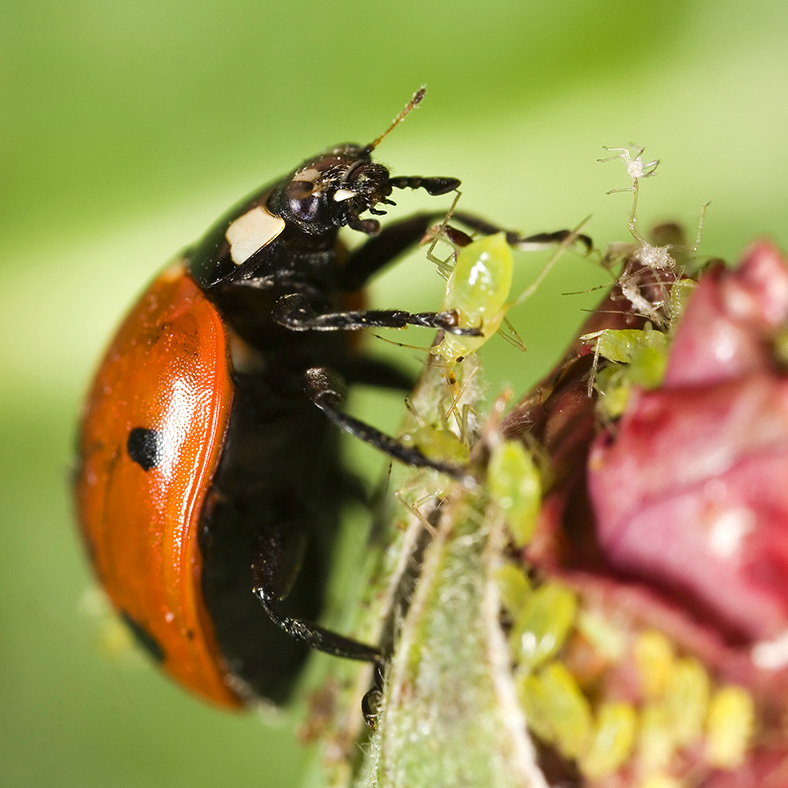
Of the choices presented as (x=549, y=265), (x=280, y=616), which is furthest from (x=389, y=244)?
(x=280, y=616)

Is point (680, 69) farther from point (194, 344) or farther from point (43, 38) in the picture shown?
point (43, 38)

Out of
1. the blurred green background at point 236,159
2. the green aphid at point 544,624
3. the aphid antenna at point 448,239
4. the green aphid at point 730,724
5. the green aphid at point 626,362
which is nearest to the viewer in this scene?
the green aphid at point 730,724

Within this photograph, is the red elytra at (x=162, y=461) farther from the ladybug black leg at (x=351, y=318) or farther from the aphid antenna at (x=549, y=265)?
the aphid antenna at (x=549, y=265)

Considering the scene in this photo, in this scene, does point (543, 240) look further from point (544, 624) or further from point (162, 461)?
point (544, 624)

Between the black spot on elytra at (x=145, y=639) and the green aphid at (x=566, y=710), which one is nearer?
the green aphid at (x=566, y=710)

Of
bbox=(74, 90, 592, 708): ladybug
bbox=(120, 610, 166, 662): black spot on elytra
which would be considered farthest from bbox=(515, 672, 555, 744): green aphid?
bbox=(120, 610, 166, 662): black spot on elytra

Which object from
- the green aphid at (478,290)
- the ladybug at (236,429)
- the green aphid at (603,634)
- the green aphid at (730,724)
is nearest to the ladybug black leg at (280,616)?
the ladybug at (236,429)

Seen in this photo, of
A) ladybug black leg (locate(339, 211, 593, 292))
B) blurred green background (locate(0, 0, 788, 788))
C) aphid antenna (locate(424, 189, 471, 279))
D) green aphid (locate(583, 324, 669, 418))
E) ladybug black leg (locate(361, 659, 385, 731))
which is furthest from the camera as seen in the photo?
blurred green background (locate(0, 0, 788, 788))

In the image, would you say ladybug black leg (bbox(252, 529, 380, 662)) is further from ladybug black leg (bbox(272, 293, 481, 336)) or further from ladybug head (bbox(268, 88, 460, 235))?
ladybug head (bbox(268, 88, 460, 235))

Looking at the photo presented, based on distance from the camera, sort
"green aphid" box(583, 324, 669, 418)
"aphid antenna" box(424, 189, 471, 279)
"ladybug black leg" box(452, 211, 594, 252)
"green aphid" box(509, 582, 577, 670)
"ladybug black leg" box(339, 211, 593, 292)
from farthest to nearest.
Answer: "ladybug black leg" box(339, 211, 593, 292), "ladybug black leg" box(452, 211, 594, 252), "aphid antenna" box(424, 189, 471, 279), "green aphid" box(583, 324, 669, 418), "green aphid" box(509, 582, 577, 670)
